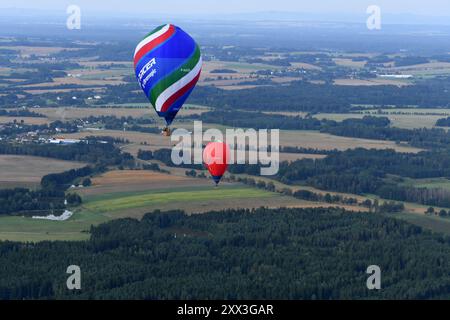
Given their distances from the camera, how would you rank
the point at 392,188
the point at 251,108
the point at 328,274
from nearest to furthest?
the point at 328,274
the point at 392,188
the point at 251,108

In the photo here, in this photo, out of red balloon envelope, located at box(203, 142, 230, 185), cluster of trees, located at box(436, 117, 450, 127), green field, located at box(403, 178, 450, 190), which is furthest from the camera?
cluster of trees, located at box(436, 117, 450, 127)

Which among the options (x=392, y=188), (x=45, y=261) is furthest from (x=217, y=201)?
(x=45, y=261)

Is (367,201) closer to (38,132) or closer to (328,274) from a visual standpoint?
(328,274)

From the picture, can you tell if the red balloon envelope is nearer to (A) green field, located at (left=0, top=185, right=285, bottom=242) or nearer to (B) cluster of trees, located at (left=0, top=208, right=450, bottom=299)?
(B) cluster of trees, located at (left=0, top=208, right=450, bottom=299)

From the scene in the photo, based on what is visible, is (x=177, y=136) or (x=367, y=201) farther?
(x=177, y=136)

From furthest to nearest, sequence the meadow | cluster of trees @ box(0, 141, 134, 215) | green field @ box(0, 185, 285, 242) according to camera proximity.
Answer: cluster of trees @ box(0, 141, 134, 215) < the meadow < green field @ box(0, 185, 285, 242)

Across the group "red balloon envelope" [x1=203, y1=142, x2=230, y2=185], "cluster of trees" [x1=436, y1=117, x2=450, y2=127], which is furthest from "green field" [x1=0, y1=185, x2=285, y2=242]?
"cluster of trees" [x1=436, y1=117, x2=450, y2=127]

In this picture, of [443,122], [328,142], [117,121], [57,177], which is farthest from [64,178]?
[443,122]
